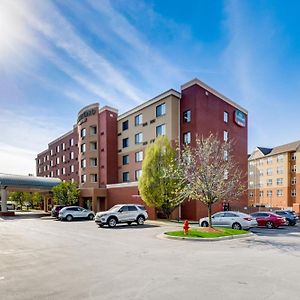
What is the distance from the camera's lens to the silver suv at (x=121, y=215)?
2489cm

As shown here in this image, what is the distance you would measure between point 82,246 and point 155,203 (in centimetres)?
1719

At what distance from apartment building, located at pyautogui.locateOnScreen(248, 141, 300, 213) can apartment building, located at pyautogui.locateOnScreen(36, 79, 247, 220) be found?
30.2m

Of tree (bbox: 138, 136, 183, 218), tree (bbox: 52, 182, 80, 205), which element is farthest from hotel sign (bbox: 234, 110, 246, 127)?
tree (bbox: 52, 182, 80, 205)

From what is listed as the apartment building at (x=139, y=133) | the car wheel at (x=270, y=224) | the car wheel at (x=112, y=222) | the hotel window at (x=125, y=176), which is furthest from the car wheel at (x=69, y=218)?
the car wheel at (x=270, y=224)

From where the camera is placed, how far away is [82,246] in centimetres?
1447

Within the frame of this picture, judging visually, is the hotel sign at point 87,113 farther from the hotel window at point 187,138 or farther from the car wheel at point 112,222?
the car wheel at point 112,222

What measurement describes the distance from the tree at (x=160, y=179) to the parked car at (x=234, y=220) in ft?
22.6

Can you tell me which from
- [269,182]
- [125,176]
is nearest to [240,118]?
[125,176]

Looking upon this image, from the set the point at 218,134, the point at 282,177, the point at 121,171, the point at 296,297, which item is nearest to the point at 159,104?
the point at 218,134

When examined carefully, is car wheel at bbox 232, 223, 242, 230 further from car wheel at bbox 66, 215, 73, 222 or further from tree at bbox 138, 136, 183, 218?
car wheel at bbox 66, 215, 73, 222

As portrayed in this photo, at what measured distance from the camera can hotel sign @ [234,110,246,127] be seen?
40.8m

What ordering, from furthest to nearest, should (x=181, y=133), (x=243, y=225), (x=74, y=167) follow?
1. (x=74, y=167)
2. (x=181, y=133)
3. (x=243, y=225)

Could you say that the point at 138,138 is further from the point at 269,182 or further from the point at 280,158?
the point at 269,182

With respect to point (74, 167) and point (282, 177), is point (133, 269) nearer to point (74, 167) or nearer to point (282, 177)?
point (74, 167)
